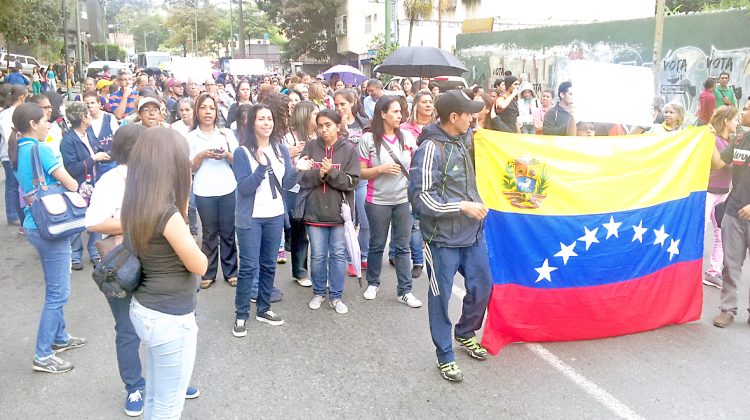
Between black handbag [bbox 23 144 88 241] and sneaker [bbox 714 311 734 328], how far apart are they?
482 centimetres

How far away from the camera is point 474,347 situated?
4.43 m

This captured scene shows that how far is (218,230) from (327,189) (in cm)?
138

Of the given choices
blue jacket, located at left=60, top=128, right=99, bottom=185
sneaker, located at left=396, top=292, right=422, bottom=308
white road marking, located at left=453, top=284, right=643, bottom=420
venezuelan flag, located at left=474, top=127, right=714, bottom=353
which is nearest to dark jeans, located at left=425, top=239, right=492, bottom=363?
venezuelan flag, located at left=474, top=127, right=714, bottom=353

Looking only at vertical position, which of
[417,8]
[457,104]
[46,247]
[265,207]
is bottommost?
[46,247]

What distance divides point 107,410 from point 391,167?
2.86 meters

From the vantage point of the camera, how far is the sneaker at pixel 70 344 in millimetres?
4531

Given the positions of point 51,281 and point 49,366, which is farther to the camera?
point 49,366

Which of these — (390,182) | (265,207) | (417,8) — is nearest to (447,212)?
(265,207)

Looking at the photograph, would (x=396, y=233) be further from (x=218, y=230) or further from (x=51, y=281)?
(x=51, y=281)

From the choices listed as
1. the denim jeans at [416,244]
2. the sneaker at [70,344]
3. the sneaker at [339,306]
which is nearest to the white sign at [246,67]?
the denim jeans at [416,244]

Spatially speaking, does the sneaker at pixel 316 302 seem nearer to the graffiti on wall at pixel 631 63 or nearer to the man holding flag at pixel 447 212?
the man holding flag at pixel 447 212

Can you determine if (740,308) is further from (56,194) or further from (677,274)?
(56,194)

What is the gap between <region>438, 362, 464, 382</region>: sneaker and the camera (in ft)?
13.3

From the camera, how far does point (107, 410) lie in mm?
3764
